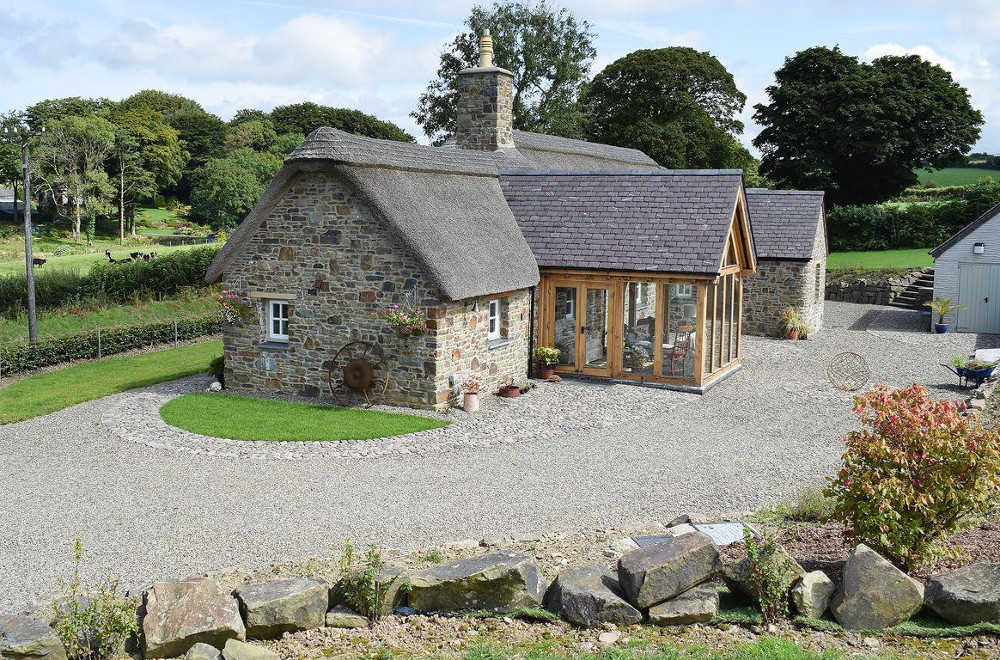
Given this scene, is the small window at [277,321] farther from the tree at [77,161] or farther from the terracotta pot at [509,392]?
the tree at [77,161]

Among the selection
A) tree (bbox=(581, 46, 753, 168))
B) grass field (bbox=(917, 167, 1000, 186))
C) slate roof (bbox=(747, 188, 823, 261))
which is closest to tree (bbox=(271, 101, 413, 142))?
tree (bbox=(581, 46, 753, 168))

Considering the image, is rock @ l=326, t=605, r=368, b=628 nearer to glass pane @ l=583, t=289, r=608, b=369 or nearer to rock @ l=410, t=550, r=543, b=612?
rock @ l=410, t=550, r=543, b=612

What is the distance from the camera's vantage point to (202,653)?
741 cm

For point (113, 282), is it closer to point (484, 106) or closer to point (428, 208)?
point (484, 106)

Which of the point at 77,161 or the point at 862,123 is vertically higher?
the point at 862,123

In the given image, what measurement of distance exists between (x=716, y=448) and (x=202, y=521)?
8.26 meters

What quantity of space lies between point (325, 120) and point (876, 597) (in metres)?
83.5

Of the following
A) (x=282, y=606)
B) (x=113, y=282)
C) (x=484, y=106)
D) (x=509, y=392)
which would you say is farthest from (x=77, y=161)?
(x=282, y=606)

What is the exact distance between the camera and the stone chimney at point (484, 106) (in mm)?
25438

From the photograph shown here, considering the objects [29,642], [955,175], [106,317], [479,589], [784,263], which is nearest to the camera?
[29,642]

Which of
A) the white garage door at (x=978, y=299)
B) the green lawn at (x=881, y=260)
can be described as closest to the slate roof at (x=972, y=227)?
the white garage door at (x=978, y=299)

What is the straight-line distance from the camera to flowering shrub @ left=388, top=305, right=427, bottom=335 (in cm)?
1667

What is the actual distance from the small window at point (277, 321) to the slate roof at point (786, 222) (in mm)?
15688

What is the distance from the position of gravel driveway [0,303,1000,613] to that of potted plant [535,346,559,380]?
1.08 meters
